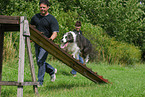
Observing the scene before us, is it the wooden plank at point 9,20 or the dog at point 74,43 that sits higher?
the wooden plank at point 9,20

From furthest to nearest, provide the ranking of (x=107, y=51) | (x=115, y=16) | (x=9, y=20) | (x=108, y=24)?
(x=108, y=24) < (x=115, y=16) < (x=107, y=51) < (x=9, y=20)

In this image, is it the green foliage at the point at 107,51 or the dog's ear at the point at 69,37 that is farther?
the green foliage at the point at 107,51

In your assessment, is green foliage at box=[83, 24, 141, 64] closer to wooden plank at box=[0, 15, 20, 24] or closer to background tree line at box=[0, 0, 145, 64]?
background tree line at box=[0, 0, 145, 64]

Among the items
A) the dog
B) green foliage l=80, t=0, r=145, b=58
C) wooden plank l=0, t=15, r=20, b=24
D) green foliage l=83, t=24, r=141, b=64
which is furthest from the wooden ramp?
green foliage l=80, t=0, r=145, b=58

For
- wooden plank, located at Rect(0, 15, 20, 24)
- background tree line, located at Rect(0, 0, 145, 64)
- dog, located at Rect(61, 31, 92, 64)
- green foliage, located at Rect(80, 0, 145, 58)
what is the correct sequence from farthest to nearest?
1. green foliage, located at Rect(80, 0, 145, 58)
2. background tree line, located at Rect(0, 0, 145, 64)
3. dog, located at Rect(61, 31, 92, 64)
4. wooden plank, located at Rect(0, 15, 20, 24)

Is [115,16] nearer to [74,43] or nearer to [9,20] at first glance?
[74,43]

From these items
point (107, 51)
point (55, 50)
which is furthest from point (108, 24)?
point (55, 50)

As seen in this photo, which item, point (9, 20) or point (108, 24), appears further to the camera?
point (108, 24)

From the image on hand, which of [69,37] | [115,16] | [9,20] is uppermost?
[9,20]

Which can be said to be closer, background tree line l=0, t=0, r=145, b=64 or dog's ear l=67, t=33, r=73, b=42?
dog's ear l=67, t=33, r=73, b=42

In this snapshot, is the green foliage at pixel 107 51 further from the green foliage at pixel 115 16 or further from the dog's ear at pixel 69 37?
the dog's ear at pixel 69 37

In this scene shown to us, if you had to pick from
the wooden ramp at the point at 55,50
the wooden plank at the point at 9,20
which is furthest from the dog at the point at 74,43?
the wooden plank at the point at 9,20

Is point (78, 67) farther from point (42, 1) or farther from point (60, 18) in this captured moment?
point (60, 18)

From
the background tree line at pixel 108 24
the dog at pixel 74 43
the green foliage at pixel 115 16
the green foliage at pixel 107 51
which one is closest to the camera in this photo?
the dog at pixel 74 43
